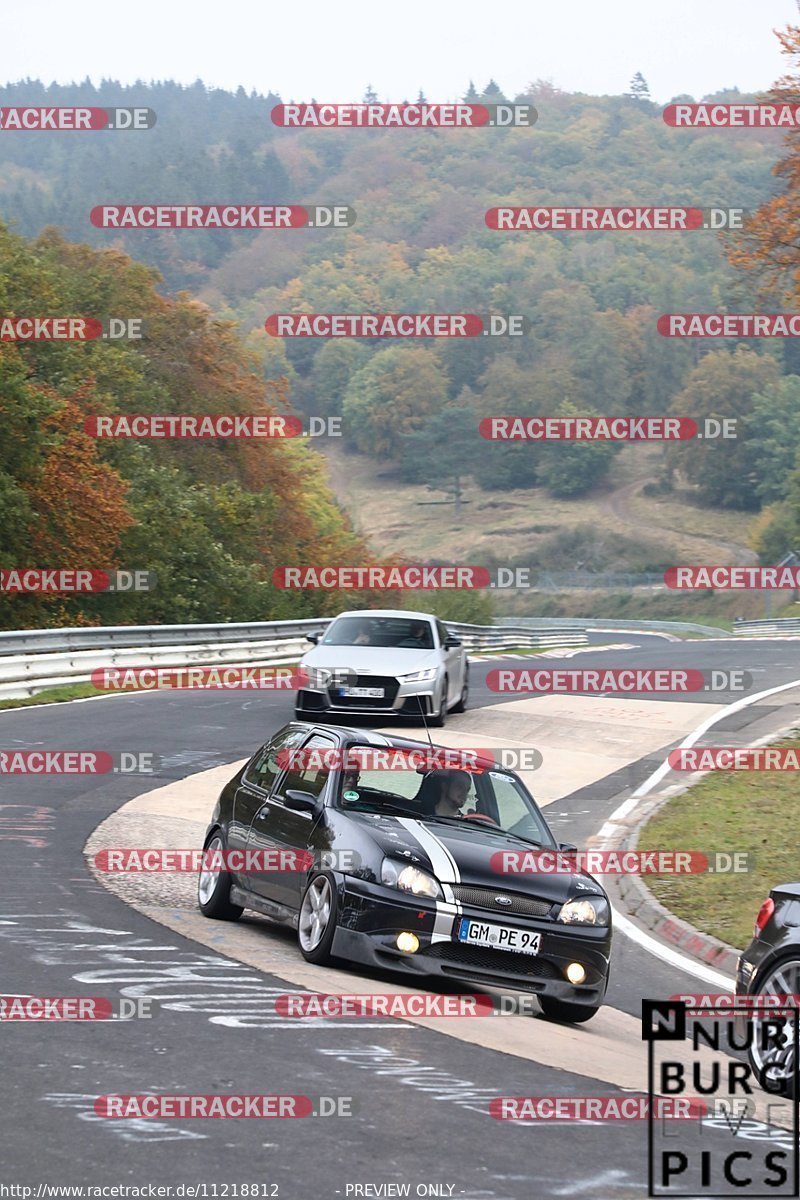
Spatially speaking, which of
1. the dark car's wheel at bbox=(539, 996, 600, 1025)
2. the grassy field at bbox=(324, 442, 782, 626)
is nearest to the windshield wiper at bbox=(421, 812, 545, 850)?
the dark car's wheel at bbox=(539, 996, 600, 1025)

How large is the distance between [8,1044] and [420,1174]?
233 centimetres

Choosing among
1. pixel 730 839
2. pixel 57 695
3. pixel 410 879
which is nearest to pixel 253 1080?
pixel 410 879

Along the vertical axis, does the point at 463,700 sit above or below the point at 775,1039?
below

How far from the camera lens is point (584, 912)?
9.43 m

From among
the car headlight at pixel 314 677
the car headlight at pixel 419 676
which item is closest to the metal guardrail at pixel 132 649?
the car headlight at pixel 314 677

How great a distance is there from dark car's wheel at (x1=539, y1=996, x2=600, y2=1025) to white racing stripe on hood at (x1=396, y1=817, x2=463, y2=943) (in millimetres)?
701

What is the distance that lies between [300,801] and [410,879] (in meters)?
1.38

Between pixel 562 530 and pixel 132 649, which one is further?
pixel 562 530

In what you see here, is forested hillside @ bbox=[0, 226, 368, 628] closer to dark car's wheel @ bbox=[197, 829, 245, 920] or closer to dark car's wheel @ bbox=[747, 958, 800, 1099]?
dark car's wheel @ bbox=[197, 829, 245, 920]

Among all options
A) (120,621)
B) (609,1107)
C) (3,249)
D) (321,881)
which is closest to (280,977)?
(321,881)

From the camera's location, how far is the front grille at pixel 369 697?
2262 centimetres

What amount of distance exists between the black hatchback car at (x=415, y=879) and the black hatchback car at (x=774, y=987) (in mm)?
1290

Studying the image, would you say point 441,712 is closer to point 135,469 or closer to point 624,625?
point 135,469

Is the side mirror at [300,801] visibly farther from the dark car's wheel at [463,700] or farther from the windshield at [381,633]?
the dark car's wheel at [463,700]
